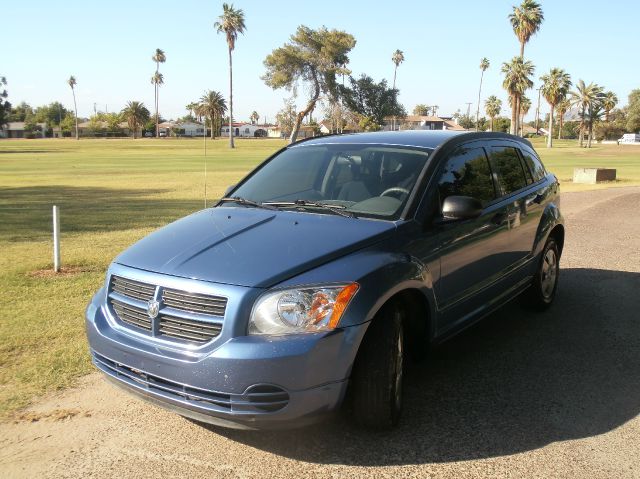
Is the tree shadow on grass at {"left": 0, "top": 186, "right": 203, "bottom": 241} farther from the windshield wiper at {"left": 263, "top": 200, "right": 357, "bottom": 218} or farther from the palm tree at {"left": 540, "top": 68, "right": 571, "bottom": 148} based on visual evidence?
the palm tree at {"left": 540, "top": 68, "right": 571, "bottom": 148}

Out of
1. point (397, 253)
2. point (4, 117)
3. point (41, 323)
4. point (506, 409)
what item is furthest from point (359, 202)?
point (4, 117)

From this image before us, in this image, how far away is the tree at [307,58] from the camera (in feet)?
256

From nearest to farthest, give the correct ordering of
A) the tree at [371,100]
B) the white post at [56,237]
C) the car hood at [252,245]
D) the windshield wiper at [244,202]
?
1. the car hood at [252,245]
2. the windshield wiper at [244,202]
3. the white post at [56,237]
4. the tree at [371,100]

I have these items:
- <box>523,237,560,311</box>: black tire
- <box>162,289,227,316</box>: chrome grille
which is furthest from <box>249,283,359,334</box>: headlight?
<box>523,237,560,311</box>: black tire

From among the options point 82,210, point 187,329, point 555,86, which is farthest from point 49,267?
point 555,86

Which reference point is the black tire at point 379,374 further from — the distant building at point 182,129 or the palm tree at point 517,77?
the distant building at point 182,129

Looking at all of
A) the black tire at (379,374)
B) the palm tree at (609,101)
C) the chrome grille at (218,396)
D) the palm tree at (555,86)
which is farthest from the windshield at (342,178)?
the palm tree at (609,101)

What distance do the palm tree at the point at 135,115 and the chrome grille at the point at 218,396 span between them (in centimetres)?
14172

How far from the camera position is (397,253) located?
3674 mm

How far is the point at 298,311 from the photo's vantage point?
3131mm

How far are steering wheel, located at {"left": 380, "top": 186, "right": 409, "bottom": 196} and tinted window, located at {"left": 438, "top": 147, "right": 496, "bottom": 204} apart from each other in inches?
11.0

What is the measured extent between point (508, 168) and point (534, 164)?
2.78 ft

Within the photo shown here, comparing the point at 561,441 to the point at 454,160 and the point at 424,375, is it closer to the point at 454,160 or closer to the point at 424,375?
the point at 424,375

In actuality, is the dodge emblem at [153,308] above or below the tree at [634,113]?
below
